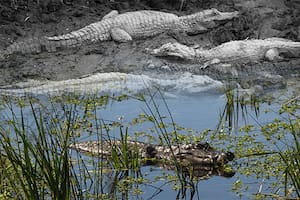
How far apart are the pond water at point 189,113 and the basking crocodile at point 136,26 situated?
1654 millimetres

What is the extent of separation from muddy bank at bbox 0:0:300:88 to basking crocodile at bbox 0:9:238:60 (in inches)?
4.9

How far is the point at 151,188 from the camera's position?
4.36 metres

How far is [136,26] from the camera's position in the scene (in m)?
8.94

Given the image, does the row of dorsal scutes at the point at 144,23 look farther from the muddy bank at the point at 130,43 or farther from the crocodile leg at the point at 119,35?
the muddy bank at the point at 130,43

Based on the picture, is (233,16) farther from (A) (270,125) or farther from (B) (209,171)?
(B) (209,171)

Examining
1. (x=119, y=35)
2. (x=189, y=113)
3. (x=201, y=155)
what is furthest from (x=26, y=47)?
(x=201, y=155)

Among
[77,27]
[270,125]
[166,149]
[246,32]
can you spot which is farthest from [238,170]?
[77,27]

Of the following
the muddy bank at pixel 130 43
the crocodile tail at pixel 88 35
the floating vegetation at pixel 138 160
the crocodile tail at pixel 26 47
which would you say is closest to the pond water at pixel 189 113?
the floating vegetation at pixel 138 160

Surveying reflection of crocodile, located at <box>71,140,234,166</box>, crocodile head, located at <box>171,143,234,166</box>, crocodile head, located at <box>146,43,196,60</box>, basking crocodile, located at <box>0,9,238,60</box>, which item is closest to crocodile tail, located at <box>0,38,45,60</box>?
basking crocodile, located at <box>0,9,238,60</box>

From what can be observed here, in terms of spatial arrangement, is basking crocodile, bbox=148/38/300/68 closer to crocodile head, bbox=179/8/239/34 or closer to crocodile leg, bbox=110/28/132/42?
crocodile leg, bbox=110/28/132/42

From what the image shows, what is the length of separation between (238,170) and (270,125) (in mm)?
944

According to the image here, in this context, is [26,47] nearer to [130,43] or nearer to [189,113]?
[130,43]

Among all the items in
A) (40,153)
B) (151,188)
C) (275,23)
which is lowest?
(151,188)

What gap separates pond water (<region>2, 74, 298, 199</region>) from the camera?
14.0 ft
